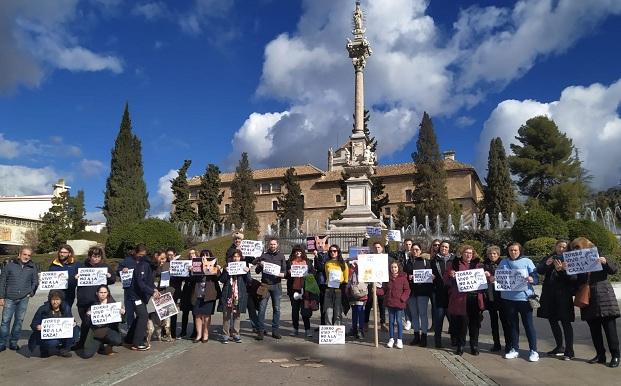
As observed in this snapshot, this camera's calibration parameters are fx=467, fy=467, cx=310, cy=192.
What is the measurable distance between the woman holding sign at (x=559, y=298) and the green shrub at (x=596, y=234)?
12799mm

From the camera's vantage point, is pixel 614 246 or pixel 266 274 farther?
pixel 614 246

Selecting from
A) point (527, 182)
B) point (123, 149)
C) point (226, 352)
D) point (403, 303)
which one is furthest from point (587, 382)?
point (527, 182)

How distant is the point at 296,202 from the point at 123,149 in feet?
82.5

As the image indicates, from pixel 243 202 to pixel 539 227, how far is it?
42878 mm

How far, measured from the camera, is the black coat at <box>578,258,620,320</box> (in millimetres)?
6723

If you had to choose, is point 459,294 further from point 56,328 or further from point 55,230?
point 55,230

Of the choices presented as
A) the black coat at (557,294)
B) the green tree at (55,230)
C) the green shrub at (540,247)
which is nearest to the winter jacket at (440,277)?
the black coat at (557,294)

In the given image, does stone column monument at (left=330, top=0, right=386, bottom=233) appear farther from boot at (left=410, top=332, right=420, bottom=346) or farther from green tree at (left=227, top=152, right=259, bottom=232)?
green tree at (left=227, top=152, right=259, bottom=232)

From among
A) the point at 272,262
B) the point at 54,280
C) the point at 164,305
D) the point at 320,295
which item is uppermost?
the point at 272,262

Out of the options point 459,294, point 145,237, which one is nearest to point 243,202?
point 145,237

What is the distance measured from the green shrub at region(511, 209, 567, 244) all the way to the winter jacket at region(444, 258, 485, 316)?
585 inches

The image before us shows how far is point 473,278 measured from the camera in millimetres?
7711

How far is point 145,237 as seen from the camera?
25.3 meters

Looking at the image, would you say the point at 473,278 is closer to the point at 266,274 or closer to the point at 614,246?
the point at 266,274
